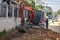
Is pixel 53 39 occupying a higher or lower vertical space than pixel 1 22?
lower

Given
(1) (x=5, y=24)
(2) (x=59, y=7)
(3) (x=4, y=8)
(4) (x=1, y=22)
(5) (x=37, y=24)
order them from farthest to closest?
1. (2) (x=59, y=7)
2. (5) (x=37, y=24)
3. (3) (x=4, y=8)
4. (1) (x=5, y=24)
5. (4) (x=1, y=22)

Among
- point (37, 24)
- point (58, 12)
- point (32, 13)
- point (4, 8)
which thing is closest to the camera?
point (4, 8)

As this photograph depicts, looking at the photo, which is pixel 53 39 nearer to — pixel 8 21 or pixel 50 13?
pixel 8 21

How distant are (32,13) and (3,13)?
10408 millimetres

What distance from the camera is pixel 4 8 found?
19656 mm

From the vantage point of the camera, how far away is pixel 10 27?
20.4 metres

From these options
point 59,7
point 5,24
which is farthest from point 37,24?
point 59,7

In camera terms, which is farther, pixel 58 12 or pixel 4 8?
pixel 58 12

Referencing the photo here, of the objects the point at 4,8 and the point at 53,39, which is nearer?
the point at 53,39

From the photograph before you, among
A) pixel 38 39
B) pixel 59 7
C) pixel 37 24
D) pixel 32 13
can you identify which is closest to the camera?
pixel 38 39

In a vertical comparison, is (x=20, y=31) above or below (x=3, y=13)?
below

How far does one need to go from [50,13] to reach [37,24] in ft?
222

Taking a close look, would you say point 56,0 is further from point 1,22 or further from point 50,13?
point 1,22

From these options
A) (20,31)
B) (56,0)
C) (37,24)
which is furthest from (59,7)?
(20,31)
